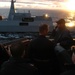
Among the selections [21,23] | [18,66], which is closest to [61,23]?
[18,66]

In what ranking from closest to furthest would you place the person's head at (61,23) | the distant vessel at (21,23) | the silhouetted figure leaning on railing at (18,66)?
the silhouetted figure leaning on railing at (18,66) < the person's head at (61,23) < the distant vessel at (21,23)

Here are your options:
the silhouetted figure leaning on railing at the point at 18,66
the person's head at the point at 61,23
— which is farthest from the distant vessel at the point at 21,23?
the silhouetted figure leaning on railing at the point at 18,66

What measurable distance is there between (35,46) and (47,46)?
22cm

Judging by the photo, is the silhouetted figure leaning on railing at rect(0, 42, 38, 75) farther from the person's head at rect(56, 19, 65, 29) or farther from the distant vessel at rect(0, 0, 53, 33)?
the distant vessel at rect(0, 0, 53, 33)

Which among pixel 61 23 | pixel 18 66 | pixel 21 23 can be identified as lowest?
pixel 21 23

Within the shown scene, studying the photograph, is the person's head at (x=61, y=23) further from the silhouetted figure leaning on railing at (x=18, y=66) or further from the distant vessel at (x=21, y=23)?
the distant vessel at (x=21, y=23)

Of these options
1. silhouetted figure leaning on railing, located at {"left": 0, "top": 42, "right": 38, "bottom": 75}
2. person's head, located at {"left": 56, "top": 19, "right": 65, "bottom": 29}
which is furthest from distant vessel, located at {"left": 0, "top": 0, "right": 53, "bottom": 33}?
silhouetted figure leaning on railing, located at {"left": 0, "top": 42, "right": 38, "bottom": 75}

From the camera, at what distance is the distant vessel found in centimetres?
6531

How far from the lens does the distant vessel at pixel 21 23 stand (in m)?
65.3

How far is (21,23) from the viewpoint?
67.8 meters

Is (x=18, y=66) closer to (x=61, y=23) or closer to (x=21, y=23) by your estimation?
(x=61, y=23)

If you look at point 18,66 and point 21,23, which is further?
point 21,23

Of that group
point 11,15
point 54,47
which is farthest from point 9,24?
point 54,47

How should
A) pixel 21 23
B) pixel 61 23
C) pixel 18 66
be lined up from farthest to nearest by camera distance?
pixel 21 23 → pixel 61 23 → pixel 18 66
